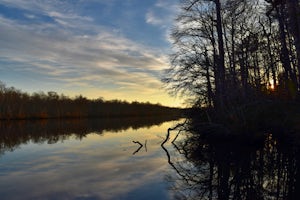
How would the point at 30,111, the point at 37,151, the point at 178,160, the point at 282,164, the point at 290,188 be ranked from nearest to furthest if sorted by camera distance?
1. the point at 290,188
2. the point at 282,164
3. the point at 178,160
4. the point at 37,151
5. the point at 30,111

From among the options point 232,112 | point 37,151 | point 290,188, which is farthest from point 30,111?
point 290,188

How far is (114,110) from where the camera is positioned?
113375 millimetres

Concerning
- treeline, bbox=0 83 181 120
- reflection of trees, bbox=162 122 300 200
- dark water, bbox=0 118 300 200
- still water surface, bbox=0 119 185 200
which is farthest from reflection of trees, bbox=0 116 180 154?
treeline, bbox=0 83 181 120

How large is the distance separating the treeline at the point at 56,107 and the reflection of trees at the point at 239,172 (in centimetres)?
4559

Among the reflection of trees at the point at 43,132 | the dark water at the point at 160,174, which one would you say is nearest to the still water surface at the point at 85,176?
the dark water at the point at 160,174

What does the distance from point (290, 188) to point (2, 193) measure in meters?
7.45

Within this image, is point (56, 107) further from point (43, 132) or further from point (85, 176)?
point (85, 176)

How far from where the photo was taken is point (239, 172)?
10180 mm

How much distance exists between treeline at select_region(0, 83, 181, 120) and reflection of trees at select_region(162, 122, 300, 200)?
45.6m

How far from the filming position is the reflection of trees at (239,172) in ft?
25.7

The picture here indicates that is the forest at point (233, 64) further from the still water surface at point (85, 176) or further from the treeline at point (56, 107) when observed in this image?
the treeline at point (56, 107)

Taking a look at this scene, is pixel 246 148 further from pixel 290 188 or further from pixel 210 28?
pixel 210 28

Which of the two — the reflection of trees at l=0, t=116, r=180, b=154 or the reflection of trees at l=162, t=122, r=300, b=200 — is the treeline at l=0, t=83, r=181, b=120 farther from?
the reflection of trees at l=162, t=122, r=300, b=200

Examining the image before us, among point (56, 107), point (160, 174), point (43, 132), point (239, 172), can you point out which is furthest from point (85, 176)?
point (56, 107)
